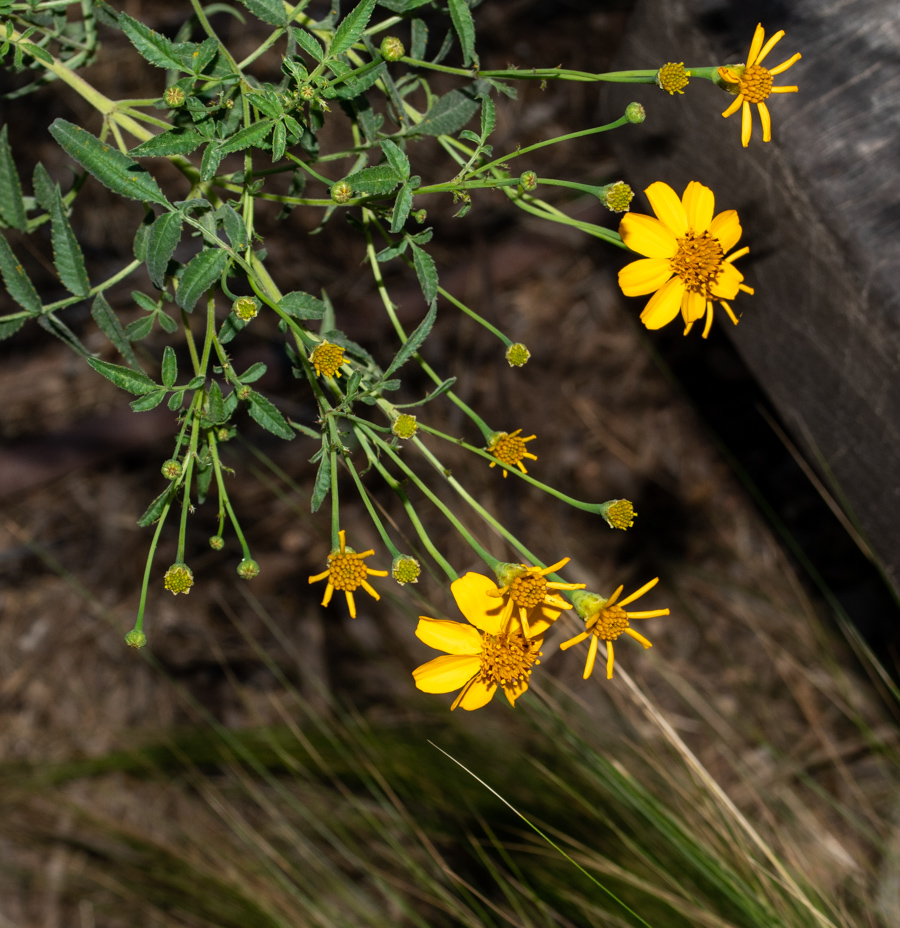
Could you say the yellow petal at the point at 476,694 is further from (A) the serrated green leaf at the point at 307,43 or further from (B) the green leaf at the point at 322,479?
(A) the serrated green leaf at the point at 307,43

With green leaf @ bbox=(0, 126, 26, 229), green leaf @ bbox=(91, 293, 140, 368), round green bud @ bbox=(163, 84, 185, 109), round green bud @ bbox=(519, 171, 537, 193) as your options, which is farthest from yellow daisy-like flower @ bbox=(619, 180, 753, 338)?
green leaf @ bbox=(0, 126, 26, 229)

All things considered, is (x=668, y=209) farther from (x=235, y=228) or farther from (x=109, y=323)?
(x=109, y=323)

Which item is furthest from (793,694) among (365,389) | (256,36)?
(256,36)

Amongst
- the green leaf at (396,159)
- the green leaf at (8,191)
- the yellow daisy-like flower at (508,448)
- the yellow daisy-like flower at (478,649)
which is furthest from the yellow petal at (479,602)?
the green leaf at (8,191)

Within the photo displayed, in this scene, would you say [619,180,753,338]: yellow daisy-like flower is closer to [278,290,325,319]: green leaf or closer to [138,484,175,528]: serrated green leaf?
[278,290,325,319]: green leaf

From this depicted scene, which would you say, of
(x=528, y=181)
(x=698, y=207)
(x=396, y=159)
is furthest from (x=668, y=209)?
(x=396, y=159)

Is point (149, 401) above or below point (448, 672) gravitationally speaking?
above

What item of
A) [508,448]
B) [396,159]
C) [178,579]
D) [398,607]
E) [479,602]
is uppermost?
[396,159]
